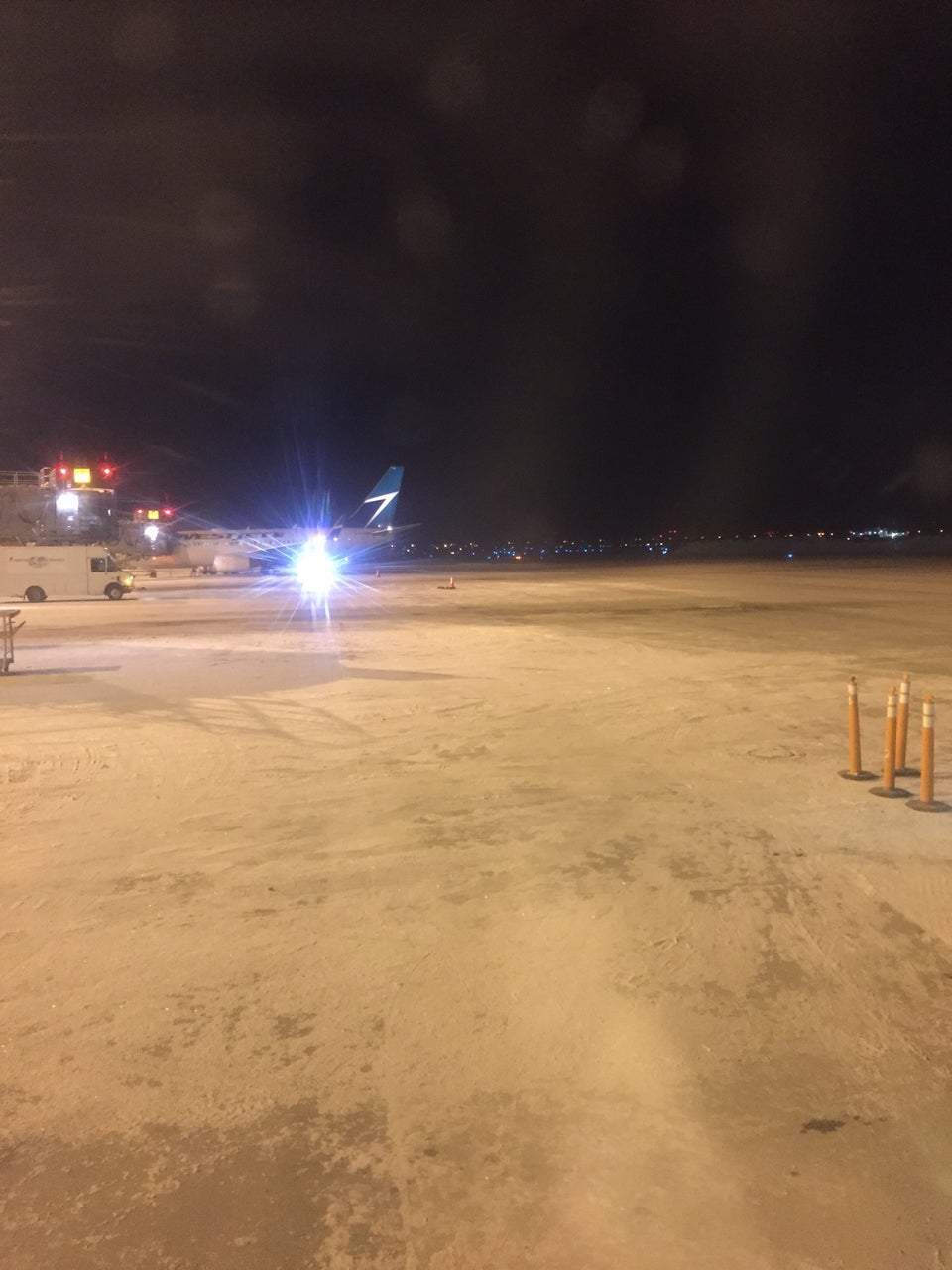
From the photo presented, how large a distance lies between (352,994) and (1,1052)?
1765mm

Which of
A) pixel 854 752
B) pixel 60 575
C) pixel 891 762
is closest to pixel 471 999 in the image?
pixel 891 762

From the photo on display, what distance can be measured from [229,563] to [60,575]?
77.4 ft

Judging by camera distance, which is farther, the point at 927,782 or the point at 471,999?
the point at 927,782

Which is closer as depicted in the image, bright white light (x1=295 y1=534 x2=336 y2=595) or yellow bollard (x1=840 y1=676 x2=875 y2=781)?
yellow bollard (x1=840 y1=676 x2=875 y2=781)

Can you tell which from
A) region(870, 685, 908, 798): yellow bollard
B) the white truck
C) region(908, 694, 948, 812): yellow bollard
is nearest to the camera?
region(908, 694, 948, 812): yellow bollard

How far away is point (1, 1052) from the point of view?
15.2ft

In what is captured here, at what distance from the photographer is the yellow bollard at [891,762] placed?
9.30 meters

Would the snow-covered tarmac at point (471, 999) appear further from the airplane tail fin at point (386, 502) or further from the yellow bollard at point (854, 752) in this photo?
the airplane tail fin at point (386, 502)

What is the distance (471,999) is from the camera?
5.19m

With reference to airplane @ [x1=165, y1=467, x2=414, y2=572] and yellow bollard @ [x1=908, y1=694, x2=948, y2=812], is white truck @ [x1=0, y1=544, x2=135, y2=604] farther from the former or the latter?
yellow bollard @ [x1=908, y1=694, x2=948, y2=812]

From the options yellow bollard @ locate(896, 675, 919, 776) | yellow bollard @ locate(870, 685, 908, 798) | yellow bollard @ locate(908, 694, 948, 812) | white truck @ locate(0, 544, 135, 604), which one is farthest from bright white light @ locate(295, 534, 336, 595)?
yellow bollard @ locate(908, 694, 948, 812)

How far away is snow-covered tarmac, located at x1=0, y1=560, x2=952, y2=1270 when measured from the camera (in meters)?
3.52

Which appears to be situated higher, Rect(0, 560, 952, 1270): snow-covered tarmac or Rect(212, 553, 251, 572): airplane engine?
Rect(212, 553, 251, 572): airplane engine

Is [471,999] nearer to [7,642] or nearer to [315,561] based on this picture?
[7,642]
